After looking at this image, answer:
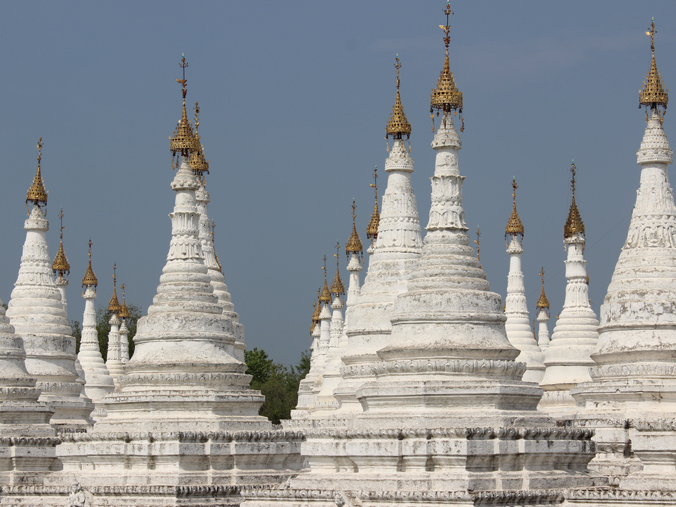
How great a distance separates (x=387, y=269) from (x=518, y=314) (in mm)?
11039

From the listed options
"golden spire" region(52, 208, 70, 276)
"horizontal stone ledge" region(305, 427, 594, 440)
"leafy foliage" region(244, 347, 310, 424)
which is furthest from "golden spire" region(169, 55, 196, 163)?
"leafy foliage" region(244, 347, 310, 424)

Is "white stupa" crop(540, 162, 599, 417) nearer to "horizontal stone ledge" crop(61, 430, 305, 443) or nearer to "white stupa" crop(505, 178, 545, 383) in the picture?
"white stupa" crop(505, 178, 545, 383)

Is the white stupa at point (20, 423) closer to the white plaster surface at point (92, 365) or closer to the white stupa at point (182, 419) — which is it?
the white stupa at point (182, 419)

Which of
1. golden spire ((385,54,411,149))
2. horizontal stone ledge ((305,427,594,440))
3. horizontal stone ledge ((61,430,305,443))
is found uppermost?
golden spire ((385,54,411,149))

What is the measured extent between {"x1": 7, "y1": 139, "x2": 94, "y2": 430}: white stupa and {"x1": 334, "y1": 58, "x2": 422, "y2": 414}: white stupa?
35.3ft

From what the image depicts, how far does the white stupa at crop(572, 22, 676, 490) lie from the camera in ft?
111

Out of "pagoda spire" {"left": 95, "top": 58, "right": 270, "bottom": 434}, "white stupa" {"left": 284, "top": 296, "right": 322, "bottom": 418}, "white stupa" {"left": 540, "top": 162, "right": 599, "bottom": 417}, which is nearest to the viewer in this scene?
"pagoda spire" {"left": 95, "top": 58, "right": 270, "bottom": 434}

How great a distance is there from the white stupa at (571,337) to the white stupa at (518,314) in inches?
78.9

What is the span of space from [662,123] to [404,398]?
11288mm

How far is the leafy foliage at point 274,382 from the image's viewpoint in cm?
9025

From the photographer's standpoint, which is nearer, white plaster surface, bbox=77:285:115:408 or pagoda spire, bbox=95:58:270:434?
pagoda spire, bbox=95:58:270:434

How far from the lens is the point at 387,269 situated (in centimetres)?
3978

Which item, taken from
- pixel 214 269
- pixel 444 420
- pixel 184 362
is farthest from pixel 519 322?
pixel 444 420

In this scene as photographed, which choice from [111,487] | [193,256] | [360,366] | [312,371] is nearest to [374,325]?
[360,366]
